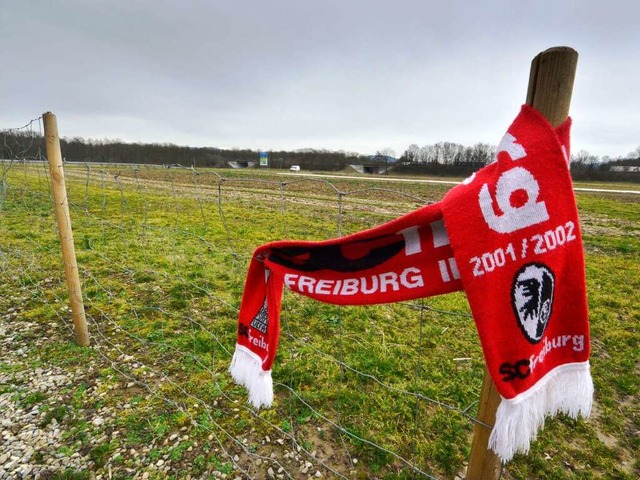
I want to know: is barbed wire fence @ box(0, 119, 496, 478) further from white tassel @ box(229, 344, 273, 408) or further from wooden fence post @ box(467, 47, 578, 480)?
wooden fence post @ box(467, 47, 578, 480)

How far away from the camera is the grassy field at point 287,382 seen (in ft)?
7.59

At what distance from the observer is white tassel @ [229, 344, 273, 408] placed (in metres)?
1.65

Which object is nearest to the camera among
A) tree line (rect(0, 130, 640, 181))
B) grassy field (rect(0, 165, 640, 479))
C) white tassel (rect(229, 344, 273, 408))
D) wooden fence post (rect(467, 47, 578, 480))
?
wooden fence post (rect(467, 47, 578, 480))

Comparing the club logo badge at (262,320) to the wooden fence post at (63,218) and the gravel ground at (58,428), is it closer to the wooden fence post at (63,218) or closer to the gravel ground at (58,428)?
the gravel ground at (58,428)

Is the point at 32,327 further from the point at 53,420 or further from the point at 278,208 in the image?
the point at 278,208

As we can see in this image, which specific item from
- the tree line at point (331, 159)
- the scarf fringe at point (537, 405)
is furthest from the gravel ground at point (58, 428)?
the tree line at point (331, 159)

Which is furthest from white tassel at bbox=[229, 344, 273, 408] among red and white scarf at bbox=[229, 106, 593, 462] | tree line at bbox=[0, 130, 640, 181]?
tree line at bbox=[0, 130, 640, 181]

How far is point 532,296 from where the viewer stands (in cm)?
100

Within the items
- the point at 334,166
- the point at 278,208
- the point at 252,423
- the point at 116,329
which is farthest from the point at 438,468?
the point at 334,166

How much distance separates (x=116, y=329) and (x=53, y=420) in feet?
4.14

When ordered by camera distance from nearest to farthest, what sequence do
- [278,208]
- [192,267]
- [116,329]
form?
[116,329] → [192,267] → [278,208]

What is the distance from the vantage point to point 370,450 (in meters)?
2.40

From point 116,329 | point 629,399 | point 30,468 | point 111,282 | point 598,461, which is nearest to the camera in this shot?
point 30,468

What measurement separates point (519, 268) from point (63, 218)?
12.6ft
